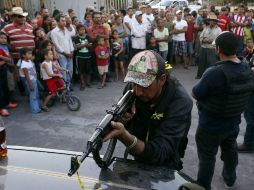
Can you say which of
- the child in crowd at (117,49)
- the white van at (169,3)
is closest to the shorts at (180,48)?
the child in crowd at (117,49)

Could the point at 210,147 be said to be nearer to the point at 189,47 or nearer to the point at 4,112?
the point at 4,112

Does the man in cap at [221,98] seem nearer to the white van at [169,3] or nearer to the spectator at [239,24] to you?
the spectator at [239,24]

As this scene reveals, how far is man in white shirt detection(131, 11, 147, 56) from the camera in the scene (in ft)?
32.3

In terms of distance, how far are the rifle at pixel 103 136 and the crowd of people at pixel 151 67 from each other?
0.07 metres

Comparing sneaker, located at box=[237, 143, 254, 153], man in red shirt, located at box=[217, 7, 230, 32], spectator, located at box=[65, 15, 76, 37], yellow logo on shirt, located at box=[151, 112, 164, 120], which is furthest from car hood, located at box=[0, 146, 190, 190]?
man in red shirt, located at box=[217, 7, 230, 32]

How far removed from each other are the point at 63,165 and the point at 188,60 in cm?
929

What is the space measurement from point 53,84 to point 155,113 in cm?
527

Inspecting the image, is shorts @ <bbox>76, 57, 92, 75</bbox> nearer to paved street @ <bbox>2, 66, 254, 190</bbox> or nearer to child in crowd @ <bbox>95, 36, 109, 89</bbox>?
child in crowd @ <bbox>95, 36, 109, 89</bbox>

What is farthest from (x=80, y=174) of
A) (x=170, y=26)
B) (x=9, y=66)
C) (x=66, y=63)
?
(x=170, y=26)

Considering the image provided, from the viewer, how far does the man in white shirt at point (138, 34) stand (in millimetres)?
9859

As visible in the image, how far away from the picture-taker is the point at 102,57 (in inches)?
344

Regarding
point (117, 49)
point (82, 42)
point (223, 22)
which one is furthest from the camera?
point (223, 22)

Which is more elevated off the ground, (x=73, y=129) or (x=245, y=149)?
(x=245, y=149)

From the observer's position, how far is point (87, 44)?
8.76 metres
